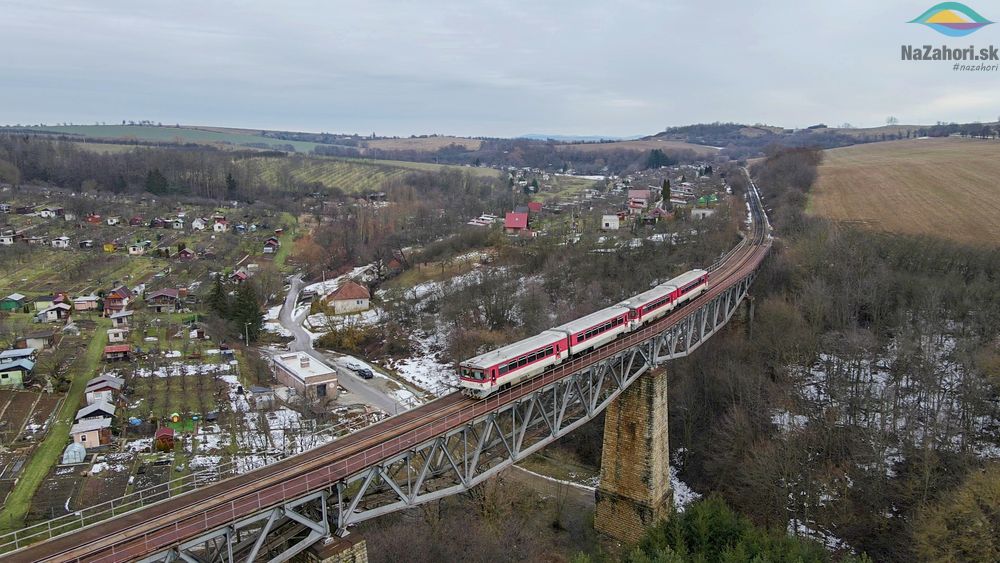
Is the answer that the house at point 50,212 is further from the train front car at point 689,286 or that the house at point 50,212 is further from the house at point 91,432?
the train front car at point 689,286

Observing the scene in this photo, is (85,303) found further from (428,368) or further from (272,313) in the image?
(428,368)

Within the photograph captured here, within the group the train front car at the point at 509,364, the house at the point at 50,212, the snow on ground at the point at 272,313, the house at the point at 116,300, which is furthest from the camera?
the house at the point at 50,212

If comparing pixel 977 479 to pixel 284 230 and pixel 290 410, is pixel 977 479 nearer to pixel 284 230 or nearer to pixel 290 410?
pixel 290 410

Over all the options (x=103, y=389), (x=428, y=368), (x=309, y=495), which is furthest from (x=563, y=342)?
(x=103, y=389)

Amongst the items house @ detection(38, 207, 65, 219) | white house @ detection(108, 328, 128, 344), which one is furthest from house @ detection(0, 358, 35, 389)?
house @ detection(38, 207, 65, 219)

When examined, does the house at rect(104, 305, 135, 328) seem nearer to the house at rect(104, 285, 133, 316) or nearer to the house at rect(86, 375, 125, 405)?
the house at rect(104, 285, 133, 316)

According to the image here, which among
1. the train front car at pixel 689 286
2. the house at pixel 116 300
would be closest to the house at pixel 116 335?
the house at pixel 116 300
